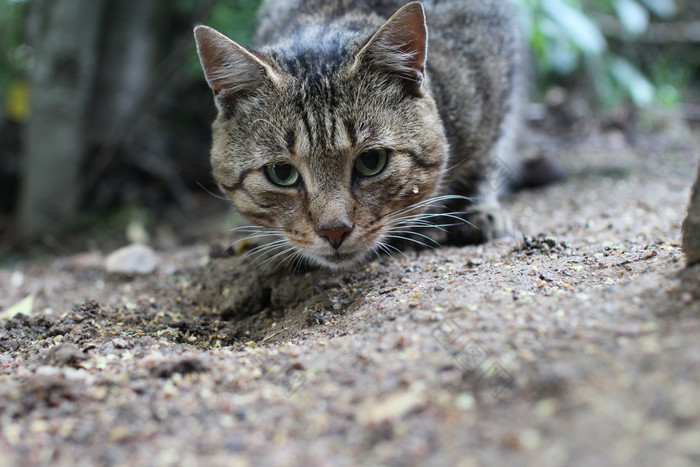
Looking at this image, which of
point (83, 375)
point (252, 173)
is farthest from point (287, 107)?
point (83, 375)

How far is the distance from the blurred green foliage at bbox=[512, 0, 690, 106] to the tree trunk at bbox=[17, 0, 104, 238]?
11.6 feet

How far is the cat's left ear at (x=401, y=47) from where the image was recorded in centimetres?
254

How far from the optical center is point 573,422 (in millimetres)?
1197

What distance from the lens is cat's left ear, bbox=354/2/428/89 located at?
8.32 feet

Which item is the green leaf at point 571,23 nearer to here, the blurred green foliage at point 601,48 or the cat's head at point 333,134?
the blurred green foliage at point 601,48

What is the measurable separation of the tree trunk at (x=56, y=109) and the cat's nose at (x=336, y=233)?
3395 mm

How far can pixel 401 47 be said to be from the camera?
2654mm

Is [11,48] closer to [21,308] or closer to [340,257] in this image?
[21,308]

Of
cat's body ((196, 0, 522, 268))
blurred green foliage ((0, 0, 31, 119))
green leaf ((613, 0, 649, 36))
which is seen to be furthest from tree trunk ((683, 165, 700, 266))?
blurred green foliage ((0, 0, 31, 119))

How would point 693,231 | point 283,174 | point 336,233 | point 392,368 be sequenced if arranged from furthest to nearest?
1. point 283,174
2. point 336,233
3. point 693,231
4. point 392,368

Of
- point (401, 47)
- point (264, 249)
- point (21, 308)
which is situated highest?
point (401, 47)

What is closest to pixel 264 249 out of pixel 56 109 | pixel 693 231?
pixel 693 231

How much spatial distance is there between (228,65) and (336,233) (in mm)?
947

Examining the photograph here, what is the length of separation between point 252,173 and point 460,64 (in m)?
1.42
